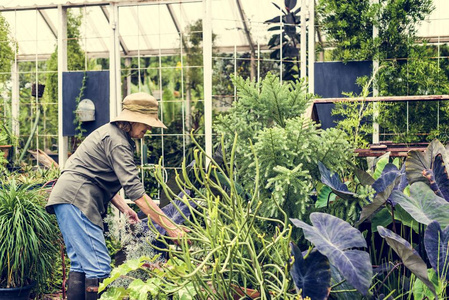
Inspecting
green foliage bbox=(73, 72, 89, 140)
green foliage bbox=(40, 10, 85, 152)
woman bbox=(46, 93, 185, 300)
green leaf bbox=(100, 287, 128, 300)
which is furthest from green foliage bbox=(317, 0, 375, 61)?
green leaf bbox=(100, 287, 128, 300)

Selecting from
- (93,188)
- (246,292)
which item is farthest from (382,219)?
(93,188)

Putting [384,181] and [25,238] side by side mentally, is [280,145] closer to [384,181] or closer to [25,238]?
[384,181]

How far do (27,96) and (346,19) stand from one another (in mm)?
6671

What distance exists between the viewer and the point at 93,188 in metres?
3.46

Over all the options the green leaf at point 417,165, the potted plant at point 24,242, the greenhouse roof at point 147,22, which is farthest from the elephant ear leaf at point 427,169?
the greenhouse roof at point 147,22

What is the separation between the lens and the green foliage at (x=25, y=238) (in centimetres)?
393

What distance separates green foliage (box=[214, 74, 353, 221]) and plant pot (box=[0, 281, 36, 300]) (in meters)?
2.01

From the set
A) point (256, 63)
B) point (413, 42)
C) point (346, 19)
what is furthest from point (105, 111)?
point (413, 42)

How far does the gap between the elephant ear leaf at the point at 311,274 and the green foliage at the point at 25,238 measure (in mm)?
2279

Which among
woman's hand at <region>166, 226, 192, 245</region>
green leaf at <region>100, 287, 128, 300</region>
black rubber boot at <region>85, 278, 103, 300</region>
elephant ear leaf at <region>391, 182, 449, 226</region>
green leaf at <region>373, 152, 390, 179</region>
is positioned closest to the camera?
woman's hand at <region>166, 226, 192, 245</region>

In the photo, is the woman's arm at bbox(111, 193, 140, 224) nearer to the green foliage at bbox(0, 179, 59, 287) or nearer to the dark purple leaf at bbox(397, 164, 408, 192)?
the green foliage at bbox(0, 179, 59, 287)

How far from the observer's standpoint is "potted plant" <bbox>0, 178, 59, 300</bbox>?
3932 mm

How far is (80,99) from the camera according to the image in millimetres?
6625

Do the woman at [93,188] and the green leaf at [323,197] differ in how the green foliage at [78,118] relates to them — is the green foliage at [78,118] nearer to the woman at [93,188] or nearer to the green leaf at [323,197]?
the woman at [93,188]
